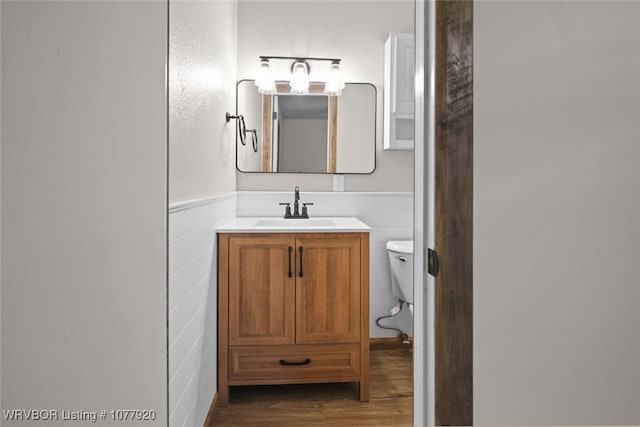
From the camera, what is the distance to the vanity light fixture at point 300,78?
2950 mm

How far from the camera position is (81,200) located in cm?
127

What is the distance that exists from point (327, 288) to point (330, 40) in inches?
66.3

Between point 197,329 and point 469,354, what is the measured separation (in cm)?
115

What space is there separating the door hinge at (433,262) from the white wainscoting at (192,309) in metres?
0.76

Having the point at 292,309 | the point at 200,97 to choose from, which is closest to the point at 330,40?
the point at 200,97

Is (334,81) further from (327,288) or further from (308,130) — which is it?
(327,288)

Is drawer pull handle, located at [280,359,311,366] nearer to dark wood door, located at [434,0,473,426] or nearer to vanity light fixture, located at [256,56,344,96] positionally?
dark wood door, located at [434,0,473,426]

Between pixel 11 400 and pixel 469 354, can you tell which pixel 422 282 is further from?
pixel 11 400

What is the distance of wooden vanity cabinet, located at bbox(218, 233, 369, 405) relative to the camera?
7.50 ft

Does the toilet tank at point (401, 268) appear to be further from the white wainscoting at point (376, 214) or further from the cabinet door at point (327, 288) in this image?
the cabinet door at point (327, 288)

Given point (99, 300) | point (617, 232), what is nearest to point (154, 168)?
point (99, 300)

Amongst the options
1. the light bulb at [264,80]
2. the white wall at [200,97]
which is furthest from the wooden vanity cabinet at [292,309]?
the light bulb at [264,80]

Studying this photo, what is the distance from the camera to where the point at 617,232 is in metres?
1.16

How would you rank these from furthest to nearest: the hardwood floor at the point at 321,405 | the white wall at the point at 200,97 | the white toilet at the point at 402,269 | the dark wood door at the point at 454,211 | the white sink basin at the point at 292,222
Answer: the white toilet at the point at 402,269 → the white sink basin at the point at 292,222 → the hardwood floor at the point at 321,405 → the white wall at the point at 200,97 → the dark wood door at the point at 454,211
